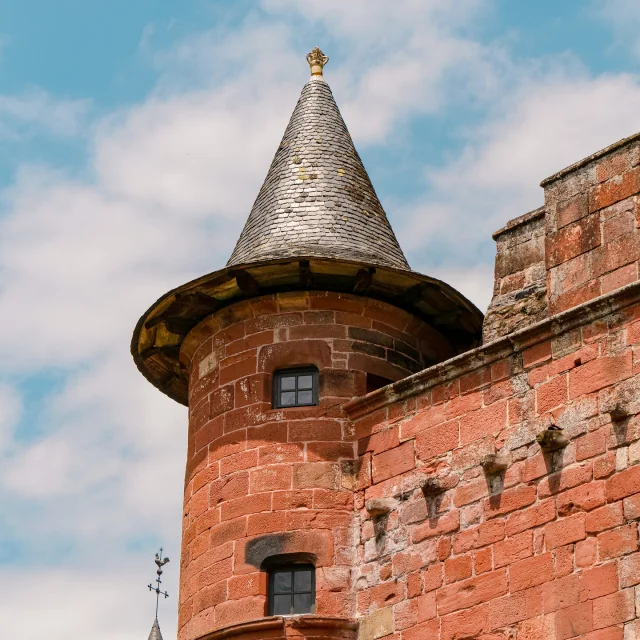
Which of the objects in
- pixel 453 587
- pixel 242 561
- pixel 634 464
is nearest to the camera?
pixel 634 464

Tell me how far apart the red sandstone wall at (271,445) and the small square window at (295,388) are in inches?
4.4

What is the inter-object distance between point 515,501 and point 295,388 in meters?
→ 3.10

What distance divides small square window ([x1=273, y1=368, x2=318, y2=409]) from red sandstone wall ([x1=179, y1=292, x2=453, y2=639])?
0.11 m

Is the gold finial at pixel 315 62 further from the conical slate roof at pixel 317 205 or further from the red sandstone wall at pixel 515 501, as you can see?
the red sandstone wall at pixel 515 501

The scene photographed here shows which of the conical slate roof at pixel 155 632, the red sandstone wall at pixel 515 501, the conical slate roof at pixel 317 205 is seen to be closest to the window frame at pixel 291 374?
the red sandstone wall at pixel 515 501

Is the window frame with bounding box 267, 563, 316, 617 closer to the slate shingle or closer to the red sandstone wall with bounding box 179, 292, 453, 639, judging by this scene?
the red sandstone wall with bounding box 179, 292, 453, 639

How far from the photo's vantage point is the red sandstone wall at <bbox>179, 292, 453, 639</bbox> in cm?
1575

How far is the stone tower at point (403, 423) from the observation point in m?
14.0

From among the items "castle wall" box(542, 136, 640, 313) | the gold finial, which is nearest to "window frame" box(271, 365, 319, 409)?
"castle wall" box(542, 136, 640, 313)

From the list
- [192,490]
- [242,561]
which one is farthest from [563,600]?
[192,490]

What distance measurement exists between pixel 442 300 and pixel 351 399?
1550 millimetres

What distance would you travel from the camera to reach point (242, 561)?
15.8 m

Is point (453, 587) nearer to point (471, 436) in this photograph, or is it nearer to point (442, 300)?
point (471, 436)

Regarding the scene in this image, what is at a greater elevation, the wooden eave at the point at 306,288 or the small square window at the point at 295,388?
the wooden eave at the point at 306,288
